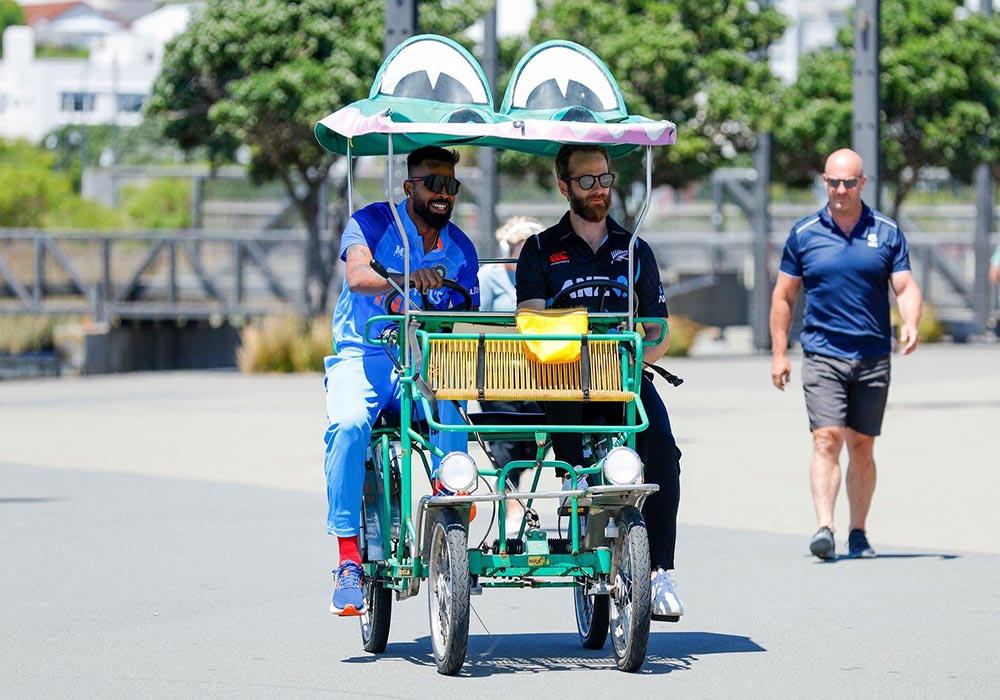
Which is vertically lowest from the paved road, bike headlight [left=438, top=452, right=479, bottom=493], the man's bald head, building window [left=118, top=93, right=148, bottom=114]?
the paved road

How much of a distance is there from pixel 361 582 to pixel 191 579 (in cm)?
235

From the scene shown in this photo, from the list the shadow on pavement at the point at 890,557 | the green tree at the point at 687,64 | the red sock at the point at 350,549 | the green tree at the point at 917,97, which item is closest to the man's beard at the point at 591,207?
the red sock at the point at 350,549

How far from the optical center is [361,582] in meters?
7.15

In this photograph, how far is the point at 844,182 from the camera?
969 cm

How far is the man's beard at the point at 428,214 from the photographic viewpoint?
23.7ft

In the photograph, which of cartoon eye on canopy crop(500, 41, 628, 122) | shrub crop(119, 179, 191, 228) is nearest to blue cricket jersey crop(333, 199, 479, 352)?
cartoon eye on canopy crop(500, 41, 628, 122)

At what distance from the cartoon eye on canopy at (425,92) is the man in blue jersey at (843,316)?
293cm

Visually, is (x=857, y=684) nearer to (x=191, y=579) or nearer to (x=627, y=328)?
(x=627, y=328)

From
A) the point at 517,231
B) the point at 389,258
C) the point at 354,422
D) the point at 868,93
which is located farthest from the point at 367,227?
the point at 868,93

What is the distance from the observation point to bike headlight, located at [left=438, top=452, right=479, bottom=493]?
259 inches

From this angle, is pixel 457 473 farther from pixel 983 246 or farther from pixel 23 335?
pixel 23 335

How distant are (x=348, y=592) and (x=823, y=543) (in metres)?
3.39

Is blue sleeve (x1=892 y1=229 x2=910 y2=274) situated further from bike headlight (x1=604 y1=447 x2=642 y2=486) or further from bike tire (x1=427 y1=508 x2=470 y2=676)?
bike tire (x1=427 y1=508 x2=470 y2=676)

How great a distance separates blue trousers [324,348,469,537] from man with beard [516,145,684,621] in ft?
1.80
